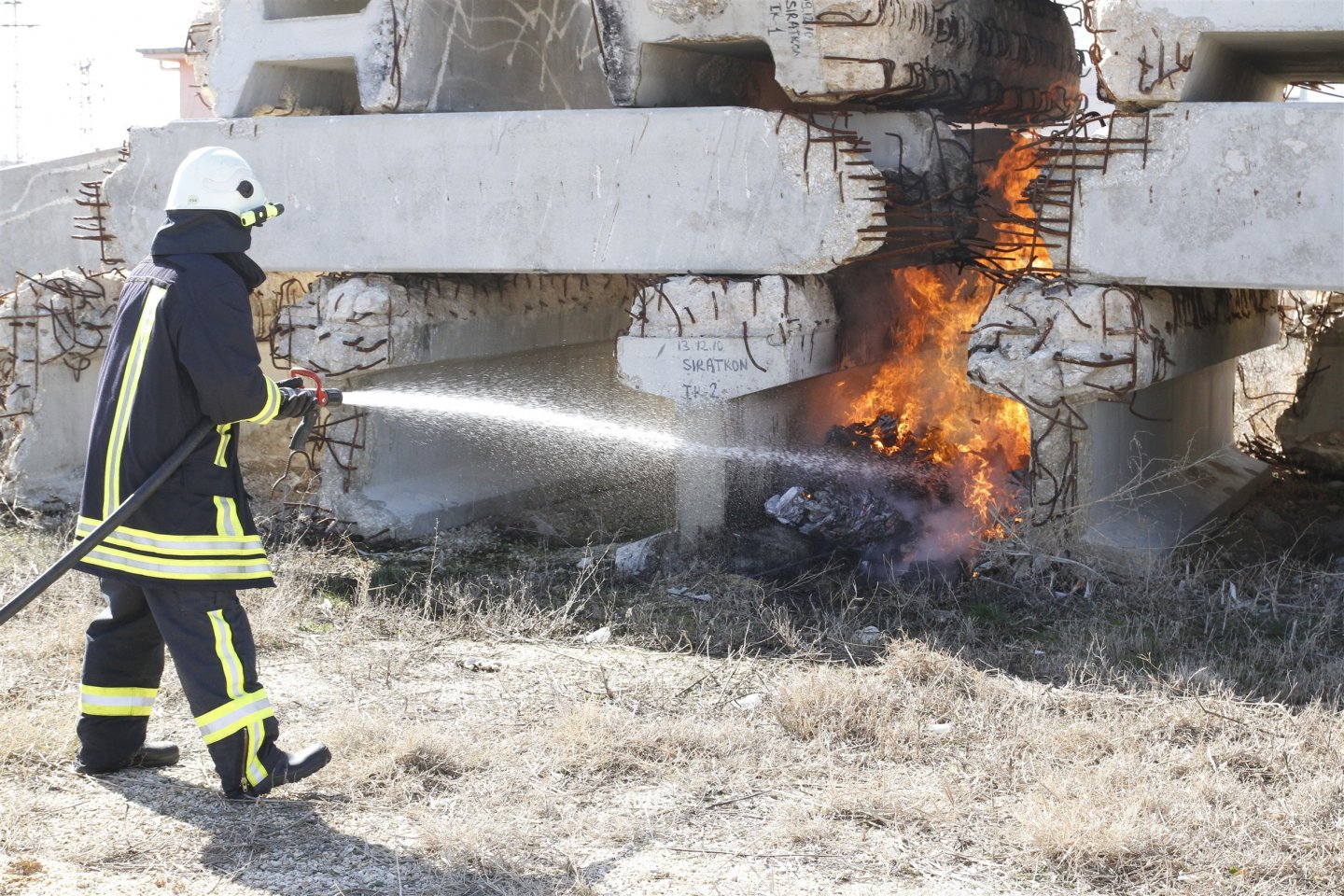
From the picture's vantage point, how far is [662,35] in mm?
6660

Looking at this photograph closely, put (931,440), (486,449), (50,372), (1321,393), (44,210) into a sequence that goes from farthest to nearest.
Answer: (1321,393) → (44,210) → (486,449) → (50,372) → (931,440)

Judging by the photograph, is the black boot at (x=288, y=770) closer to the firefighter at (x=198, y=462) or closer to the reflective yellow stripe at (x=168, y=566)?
the firefighter at (x=198, y=462)

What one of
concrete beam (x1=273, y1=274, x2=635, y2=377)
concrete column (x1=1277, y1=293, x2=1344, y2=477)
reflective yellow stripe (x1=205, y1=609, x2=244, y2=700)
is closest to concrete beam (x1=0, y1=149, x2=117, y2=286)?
concrete beam (x1=273, y1=274, x2=635, y2=377)

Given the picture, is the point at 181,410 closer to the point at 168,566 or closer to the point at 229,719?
the point at 168,566

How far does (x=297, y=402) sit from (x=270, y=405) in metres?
0.16

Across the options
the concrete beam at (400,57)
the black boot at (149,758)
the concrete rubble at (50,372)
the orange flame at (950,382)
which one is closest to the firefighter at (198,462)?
the black boot at (149,758)

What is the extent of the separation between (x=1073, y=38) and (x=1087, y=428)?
153 inches

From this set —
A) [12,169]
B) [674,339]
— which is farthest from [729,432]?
[12,169]

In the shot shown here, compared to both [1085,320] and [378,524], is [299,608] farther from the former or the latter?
[1085,320]

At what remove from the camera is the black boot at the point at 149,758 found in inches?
175

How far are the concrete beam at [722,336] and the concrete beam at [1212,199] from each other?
1.20 metres

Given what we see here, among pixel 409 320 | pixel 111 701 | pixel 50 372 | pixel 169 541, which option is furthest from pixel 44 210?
pixel 169 541

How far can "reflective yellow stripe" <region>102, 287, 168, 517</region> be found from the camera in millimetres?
4176

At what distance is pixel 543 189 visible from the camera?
6906 millimetres
